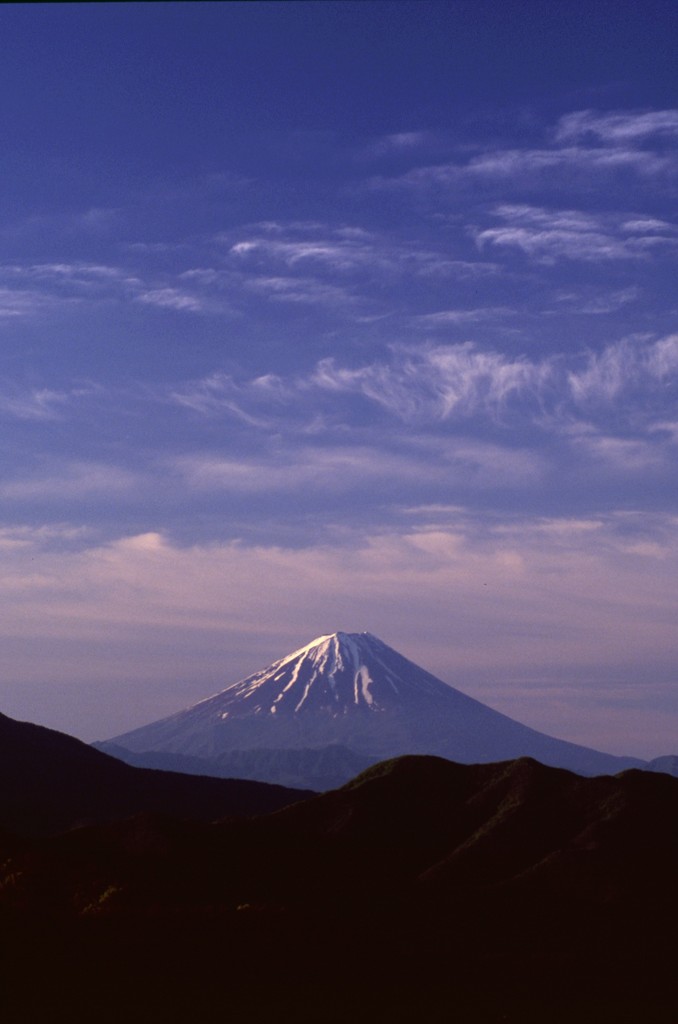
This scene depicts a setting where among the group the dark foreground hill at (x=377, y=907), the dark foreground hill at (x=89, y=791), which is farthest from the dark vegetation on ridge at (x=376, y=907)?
the dark foreground hill at (x=89, y=791)

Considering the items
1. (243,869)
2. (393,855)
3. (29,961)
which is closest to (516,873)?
(393,855)

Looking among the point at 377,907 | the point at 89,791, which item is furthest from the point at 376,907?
the point at 89,791

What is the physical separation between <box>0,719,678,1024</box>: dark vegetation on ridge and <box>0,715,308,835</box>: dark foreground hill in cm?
1789

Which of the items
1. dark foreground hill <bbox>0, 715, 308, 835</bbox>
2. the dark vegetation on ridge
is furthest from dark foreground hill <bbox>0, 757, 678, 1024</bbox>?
dark foreground hill <bbox>0, 715, 308, 835</bbox>

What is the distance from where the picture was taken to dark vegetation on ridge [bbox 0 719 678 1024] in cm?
2808

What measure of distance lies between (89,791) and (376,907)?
144 ft

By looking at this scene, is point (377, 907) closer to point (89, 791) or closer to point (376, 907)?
point (376, 907)

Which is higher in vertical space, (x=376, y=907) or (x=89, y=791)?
(x=89, y=791)

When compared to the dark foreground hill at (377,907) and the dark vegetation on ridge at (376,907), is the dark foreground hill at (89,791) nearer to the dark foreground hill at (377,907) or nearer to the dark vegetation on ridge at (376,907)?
the dark vegetation on ridge at (376,907)

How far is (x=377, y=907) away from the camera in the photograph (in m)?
39.5

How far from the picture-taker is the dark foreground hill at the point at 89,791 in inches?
2913

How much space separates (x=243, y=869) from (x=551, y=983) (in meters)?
16.3

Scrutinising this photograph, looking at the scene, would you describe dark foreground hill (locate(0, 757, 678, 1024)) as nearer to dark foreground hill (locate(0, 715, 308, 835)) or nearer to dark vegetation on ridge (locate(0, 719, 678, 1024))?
dark vegetation on ridge (locate(0, 719, 678, 1024))

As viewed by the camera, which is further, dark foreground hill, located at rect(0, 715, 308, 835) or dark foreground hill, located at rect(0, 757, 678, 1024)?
dark foreground hill, located at rect(0, 715, 308, 835)
